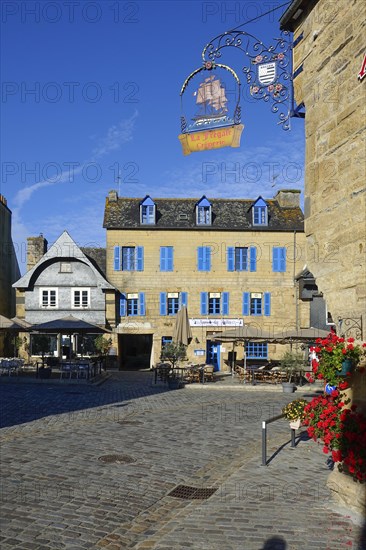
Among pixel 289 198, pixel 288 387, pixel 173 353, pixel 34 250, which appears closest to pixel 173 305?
pixel 173 353

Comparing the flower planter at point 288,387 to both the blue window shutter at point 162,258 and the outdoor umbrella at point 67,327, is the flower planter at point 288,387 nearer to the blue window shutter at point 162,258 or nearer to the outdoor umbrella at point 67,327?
the outdoor umbrella at point 67,327

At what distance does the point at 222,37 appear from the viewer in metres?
7.55

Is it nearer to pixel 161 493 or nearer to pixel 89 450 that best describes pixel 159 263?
pixel 89 450

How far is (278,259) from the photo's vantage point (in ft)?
110

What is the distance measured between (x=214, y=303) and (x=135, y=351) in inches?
304

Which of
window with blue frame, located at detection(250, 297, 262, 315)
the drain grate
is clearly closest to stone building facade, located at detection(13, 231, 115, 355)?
window with blue frame, located at detection(250, 297, 262, 315)

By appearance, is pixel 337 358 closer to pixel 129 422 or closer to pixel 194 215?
pixel 129 422

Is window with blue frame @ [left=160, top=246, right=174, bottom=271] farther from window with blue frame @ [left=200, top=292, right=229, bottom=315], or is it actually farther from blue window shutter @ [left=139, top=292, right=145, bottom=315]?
window with blue frame @ [left=200, top=292, right=229, bottom=315]

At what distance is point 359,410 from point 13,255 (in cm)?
3751

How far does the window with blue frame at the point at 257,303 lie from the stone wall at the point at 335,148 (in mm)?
25323

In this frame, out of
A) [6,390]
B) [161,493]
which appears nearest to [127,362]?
[6,390]

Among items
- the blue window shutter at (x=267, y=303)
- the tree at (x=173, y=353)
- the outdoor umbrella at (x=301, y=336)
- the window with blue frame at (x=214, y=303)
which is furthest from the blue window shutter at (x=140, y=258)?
the outdoor umbrella at (x=301, y=336)

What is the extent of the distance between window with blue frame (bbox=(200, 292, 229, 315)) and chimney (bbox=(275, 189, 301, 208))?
7.10 m

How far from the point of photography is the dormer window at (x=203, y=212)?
111 feet
